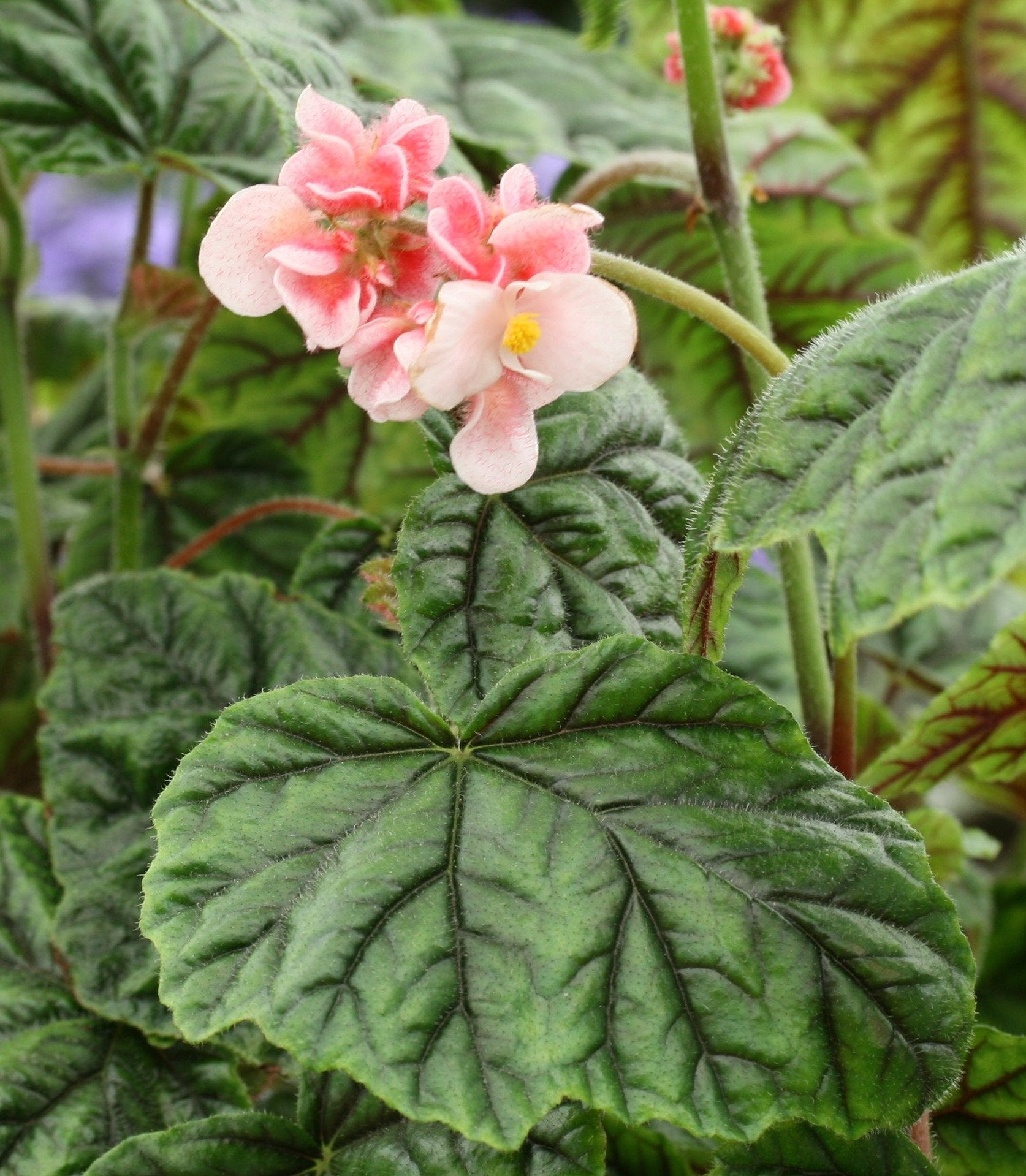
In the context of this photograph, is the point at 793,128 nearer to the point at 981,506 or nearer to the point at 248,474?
the point at 248,474

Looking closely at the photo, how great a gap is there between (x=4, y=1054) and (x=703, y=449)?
30.7 inches

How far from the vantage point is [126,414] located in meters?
0.97

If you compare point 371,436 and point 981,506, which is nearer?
point 981,506

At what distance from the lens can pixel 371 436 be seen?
1148 millimetres

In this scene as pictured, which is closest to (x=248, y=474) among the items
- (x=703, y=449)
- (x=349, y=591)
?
(x=349, y=591)

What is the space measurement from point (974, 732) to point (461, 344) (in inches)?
15.9

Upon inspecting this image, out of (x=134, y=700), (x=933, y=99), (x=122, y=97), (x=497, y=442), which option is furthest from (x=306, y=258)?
(x=933, y=99)

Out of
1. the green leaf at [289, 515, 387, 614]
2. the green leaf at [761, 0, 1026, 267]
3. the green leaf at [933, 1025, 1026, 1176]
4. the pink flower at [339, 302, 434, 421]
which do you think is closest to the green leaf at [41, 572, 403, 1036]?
the green leaf at [289, 515, 387, 614]

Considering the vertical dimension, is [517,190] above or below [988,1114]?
above

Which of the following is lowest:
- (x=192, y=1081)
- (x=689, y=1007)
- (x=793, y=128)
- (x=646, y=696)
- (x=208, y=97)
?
(x=192, y=1081)

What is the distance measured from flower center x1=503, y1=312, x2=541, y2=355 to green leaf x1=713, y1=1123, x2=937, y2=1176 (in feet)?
1.23

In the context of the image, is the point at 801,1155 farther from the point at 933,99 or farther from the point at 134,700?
the point at 933,99

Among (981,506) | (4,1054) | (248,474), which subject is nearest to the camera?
(981,506)

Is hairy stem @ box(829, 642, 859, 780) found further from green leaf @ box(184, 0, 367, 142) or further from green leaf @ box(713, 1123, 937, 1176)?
green leaf @ box(184, 0, 367, 142)
